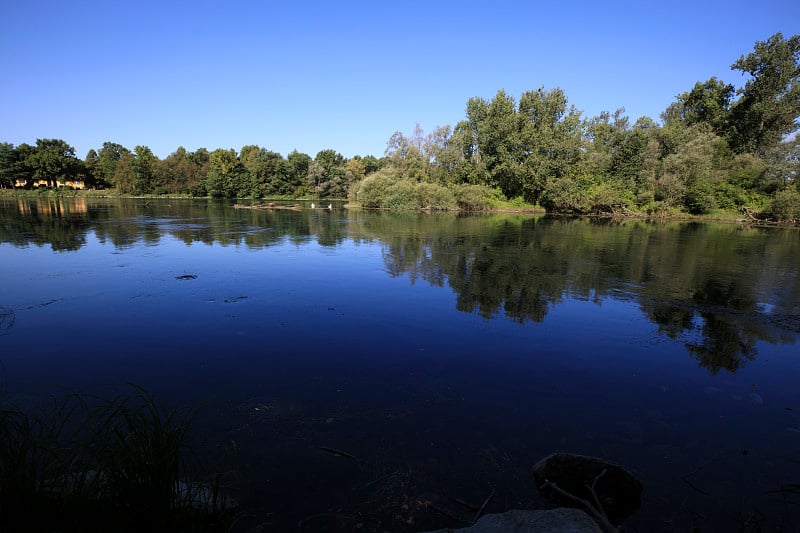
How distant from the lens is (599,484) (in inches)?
177

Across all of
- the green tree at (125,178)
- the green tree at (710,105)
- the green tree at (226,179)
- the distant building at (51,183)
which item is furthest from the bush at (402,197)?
the distant building at (51,183)

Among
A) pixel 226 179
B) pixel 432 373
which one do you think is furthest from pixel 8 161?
pixel 432 373

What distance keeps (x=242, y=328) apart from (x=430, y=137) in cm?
6492

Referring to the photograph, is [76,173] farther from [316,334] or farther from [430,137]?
[316,334]

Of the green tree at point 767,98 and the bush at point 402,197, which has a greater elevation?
the green tree at point 767,98

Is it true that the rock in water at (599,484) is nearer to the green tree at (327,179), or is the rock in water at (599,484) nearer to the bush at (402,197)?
the bush at (402,197)

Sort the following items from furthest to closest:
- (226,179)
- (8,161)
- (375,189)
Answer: (226,179) → (8,161) → (375,189)

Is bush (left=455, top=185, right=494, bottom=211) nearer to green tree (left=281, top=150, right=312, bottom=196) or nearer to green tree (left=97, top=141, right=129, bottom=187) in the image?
green tree (left=281, top=150, right=312, bottom=196)

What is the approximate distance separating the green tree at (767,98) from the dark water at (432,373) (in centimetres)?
5822

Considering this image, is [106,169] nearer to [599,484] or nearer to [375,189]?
[375,189]

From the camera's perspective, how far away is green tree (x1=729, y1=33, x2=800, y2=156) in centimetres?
5512

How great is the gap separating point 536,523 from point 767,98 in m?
77.0

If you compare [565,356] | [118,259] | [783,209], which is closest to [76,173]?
[118,259]

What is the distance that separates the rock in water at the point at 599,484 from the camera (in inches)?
176
